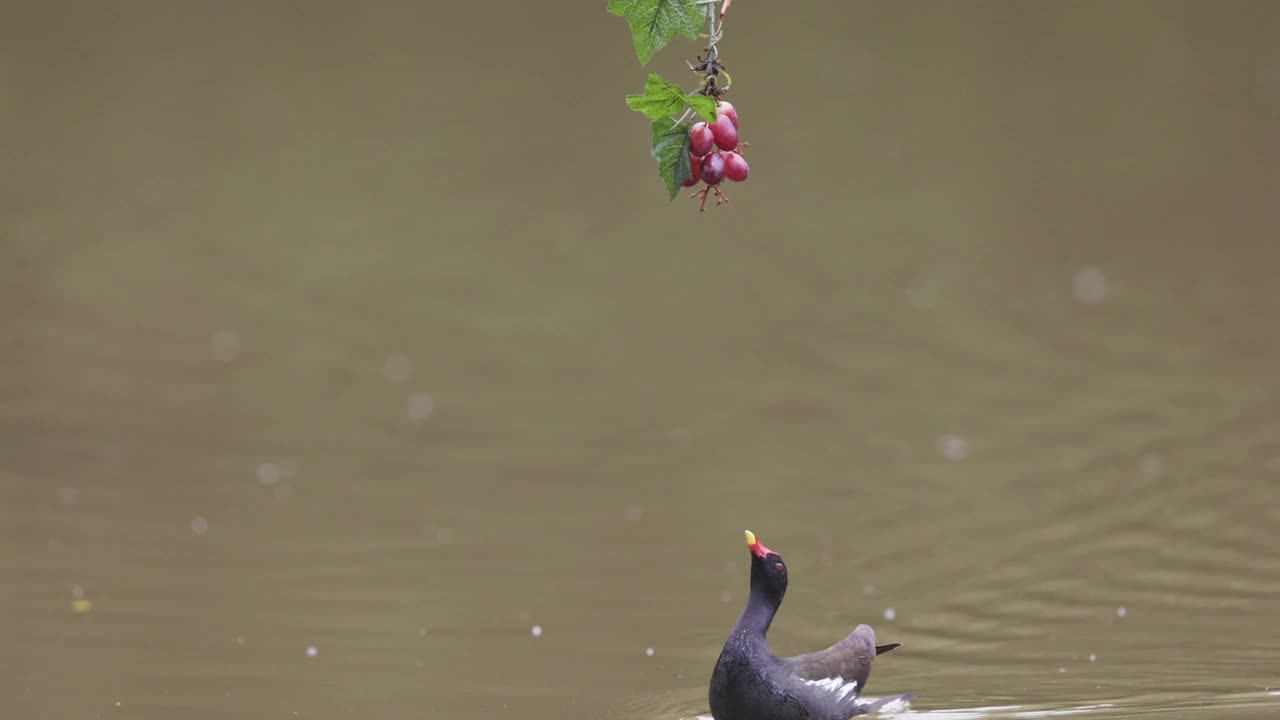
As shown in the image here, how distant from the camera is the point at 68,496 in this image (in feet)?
15.9

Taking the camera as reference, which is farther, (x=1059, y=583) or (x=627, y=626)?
(x=1059, y=583)

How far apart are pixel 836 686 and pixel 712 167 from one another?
155cm

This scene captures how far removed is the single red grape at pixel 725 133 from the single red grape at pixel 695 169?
0.03 m

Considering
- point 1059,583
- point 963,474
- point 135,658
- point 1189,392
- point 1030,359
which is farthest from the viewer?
point 1030,359

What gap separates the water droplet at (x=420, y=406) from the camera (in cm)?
579

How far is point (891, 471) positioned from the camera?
197 inches

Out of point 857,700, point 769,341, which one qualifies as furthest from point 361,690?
point 769,341

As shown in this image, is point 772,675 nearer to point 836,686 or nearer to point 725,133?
point 836,686

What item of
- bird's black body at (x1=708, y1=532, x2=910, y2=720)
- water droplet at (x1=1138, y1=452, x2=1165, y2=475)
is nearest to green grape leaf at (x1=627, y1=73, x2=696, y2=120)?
bird's black body at (x1=708, y1=532, x2=910, y2=720)

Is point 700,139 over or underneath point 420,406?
underneath

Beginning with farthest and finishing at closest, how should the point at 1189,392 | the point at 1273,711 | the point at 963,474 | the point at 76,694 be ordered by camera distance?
1. the point at 1189,392
2. the point at 963,474
3. the point at 76,694
4. the point at 1273,711

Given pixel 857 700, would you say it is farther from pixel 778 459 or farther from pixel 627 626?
pixel 778 459

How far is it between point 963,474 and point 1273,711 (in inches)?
85.2

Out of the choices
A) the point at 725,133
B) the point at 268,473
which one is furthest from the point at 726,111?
the point at 268,473
